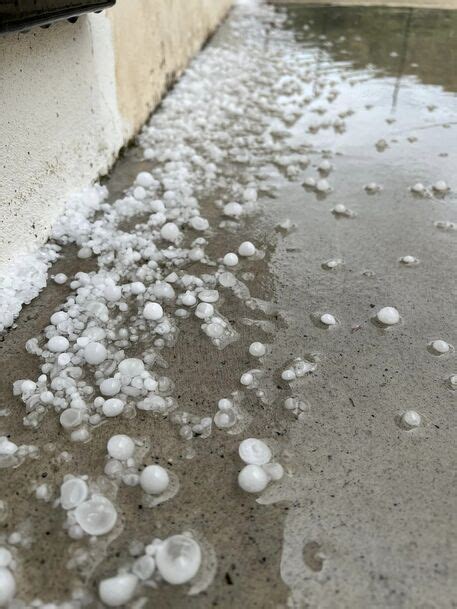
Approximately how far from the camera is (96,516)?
1073mm

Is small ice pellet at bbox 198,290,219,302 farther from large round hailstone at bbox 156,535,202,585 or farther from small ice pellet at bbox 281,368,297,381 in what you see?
large round hailstone at bbox 156,535,202,585

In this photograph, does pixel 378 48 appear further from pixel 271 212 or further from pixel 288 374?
pixel 288 374

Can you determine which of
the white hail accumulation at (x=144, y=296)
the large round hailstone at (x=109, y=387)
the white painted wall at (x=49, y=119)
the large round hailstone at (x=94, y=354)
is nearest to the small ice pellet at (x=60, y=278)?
the white hail accumulation at (x=144, y=296)

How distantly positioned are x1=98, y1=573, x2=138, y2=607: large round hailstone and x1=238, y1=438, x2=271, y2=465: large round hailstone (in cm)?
38

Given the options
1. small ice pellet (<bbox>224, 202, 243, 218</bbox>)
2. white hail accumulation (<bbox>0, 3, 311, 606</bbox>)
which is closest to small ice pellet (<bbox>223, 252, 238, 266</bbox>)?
white hail accumulation (<bbox>0, 3, 311, 606</bbox>)

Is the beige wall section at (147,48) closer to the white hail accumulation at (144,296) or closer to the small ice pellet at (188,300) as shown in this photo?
the white hail accumulation at (144,296)

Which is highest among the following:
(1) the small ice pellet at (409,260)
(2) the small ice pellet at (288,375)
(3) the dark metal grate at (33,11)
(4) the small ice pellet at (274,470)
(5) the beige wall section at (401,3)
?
(3) the dark metal grate at (33,11)

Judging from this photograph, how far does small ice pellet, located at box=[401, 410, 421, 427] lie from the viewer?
129 cm

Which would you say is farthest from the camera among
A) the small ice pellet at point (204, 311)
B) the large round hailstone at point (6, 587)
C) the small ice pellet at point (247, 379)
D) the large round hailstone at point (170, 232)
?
the large round hailstone at point (170, 232)

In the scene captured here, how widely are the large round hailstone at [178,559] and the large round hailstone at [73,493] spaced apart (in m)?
0.22

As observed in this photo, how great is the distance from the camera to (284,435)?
1.27m

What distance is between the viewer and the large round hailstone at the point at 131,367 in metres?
1.42

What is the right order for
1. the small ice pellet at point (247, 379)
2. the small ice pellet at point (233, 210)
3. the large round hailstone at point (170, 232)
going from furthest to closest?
1. the small ice pellet at point (233, 210)
2. the large round hailstone at point (170, 232)
3. the small ice pellet at point (247, 379)

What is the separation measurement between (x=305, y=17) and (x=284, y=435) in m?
6.31
